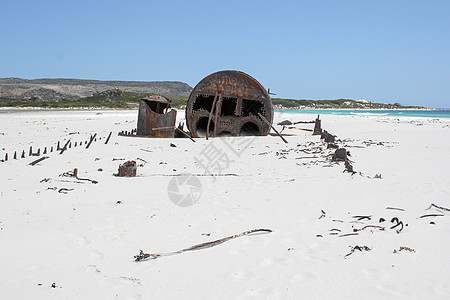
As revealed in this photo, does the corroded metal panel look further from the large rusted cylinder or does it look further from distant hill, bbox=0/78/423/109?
distant hill, bbox=0/78/423/109

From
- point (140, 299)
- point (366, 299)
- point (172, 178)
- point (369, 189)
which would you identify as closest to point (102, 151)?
point (172, 178)

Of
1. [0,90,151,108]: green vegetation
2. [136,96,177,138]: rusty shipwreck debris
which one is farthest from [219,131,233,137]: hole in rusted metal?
[0,90,151,108]: green vegetation

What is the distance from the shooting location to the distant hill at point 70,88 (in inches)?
2766

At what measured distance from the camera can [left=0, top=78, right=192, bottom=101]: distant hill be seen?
70250 millimetres

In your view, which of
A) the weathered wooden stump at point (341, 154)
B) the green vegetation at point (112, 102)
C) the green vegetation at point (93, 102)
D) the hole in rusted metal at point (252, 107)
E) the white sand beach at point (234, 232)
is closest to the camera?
the white sand beach at point (234, 232)

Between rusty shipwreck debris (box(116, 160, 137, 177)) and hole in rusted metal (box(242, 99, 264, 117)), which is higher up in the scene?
hole in rusted metal (box(242, 99, 264, 117))

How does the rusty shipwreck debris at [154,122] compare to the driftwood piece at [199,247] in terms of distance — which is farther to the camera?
the rusty shipwreck debris at [154,122]

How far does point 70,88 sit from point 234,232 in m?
94.0

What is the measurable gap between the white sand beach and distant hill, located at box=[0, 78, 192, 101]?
61729mm

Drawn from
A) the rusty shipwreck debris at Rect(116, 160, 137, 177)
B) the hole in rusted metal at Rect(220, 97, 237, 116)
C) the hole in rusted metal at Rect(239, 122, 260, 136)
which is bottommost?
the rusty shipwreck debris at Rect(116, 160, 137, 177)

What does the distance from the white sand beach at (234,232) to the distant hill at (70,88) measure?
61.7m

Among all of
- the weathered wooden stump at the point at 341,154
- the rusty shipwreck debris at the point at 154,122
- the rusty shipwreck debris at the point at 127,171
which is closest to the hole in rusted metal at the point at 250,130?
the rusty shipwreck debris at the point at 154,122

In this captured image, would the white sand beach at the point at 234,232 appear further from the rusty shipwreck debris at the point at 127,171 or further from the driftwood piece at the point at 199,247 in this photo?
the rusty shipwreck debris at the point at 127,171

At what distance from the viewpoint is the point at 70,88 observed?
88.4 metres
